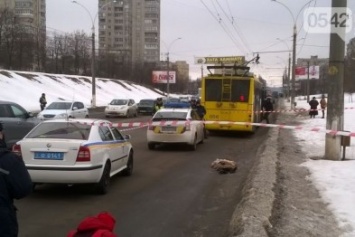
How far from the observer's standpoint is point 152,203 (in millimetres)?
8469

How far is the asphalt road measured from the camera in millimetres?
6902

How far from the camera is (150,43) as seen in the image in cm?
9188

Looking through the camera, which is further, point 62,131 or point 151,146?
point 151,146

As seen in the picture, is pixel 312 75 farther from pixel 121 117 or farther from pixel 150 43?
pixel 121 117

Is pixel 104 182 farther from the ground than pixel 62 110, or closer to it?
closer to it

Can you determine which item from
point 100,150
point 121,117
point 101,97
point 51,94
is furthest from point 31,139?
point 101,97

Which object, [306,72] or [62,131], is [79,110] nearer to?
[62,131]

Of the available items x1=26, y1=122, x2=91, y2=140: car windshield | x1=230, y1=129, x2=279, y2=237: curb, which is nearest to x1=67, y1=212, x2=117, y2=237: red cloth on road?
x1=230, y1=129, x2=279, y2=237: curb

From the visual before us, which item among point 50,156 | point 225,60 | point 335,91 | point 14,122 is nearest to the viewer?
point 50,156

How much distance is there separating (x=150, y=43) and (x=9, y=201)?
8913 centimetres

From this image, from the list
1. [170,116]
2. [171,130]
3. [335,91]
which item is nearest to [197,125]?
[170,116]

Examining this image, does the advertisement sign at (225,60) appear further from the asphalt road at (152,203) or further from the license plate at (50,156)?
the license plate at (50,156)

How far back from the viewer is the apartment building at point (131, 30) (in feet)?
236

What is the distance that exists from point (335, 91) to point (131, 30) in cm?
7595
